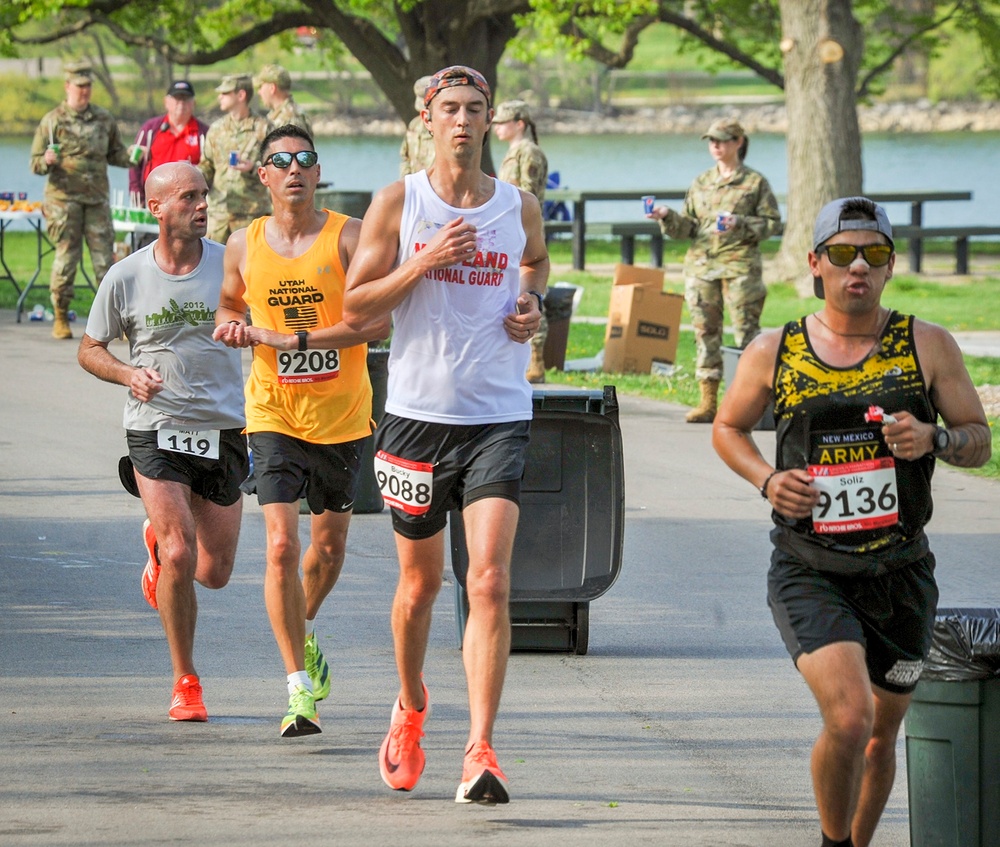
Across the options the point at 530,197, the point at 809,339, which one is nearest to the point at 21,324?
the point at 530,197

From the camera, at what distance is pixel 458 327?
559 centimetres

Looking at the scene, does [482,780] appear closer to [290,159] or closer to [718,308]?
[290,159]

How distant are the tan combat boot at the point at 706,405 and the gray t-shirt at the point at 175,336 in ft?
24.5

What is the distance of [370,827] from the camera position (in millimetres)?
5176

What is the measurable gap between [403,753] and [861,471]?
1790 millimetres

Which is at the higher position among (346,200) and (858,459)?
(858,459)

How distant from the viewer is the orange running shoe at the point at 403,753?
5.46 m

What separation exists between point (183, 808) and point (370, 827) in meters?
0.59

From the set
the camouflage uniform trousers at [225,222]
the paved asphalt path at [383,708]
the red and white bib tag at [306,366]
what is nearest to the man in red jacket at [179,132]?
the camouflage uniform trousers at [225,222]

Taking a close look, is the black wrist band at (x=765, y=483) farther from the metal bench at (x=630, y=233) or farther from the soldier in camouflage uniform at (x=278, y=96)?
the metal bench at (x=630, y=233)

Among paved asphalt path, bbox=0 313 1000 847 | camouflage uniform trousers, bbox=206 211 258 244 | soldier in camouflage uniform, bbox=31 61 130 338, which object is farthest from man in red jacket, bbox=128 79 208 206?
paved asphalt path, bbox=0 313 1000 847

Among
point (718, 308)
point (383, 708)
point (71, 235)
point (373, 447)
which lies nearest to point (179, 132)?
point (71, 235)

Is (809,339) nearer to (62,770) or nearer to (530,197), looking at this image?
(530,197)

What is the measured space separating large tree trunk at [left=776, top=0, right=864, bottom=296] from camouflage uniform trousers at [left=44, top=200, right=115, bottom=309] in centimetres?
Answer: 991
